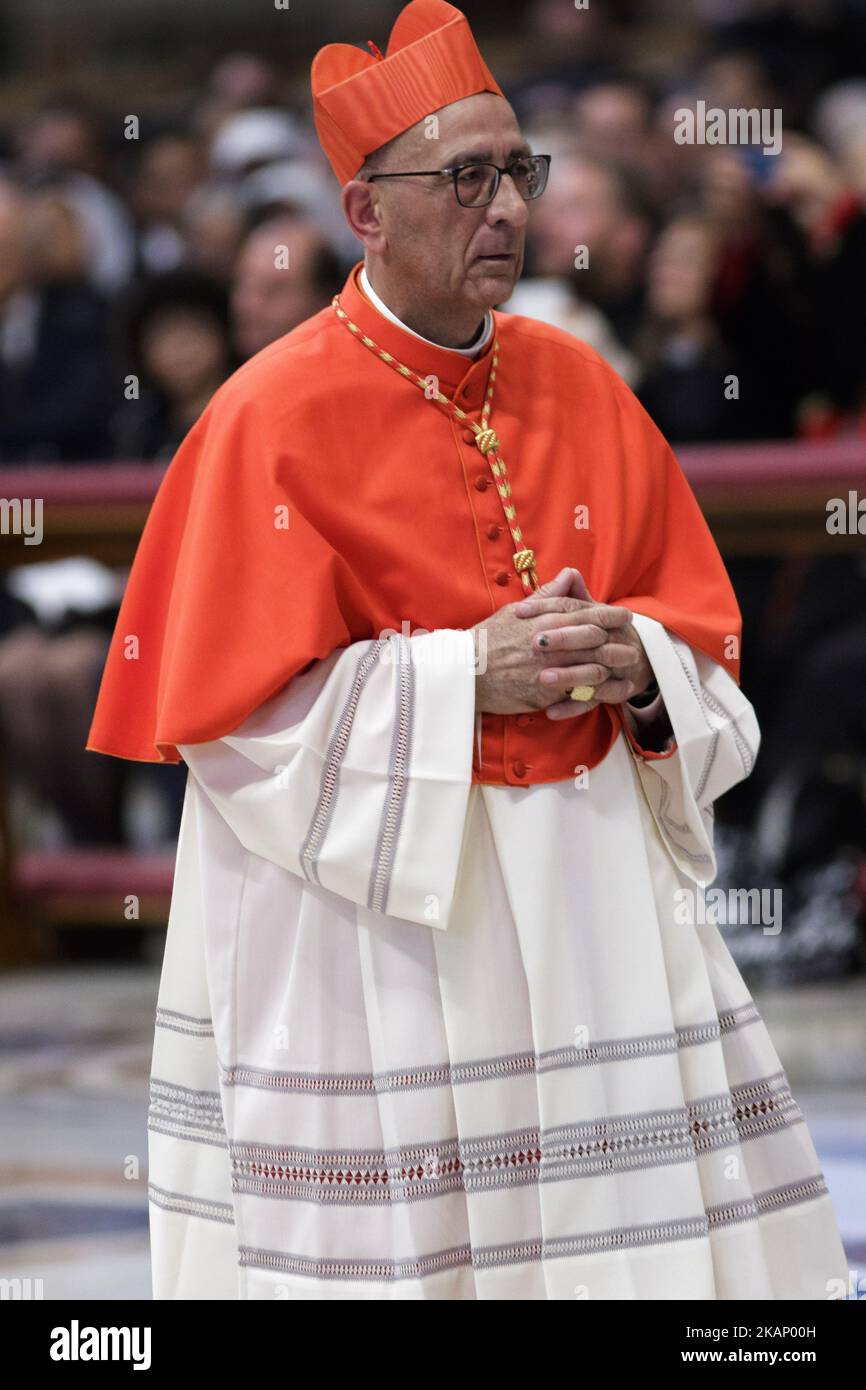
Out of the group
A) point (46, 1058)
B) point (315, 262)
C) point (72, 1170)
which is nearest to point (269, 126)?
point (315, 262)

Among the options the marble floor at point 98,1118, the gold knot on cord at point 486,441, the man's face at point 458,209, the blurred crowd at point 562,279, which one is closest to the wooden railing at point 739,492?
the blurred crowd at point 562,279

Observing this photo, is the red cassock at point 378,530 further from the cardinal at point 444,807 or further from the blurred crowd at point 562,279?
the blurred crowd at point 562,279

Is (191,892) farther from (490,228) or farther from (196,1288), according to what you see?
(490,228)

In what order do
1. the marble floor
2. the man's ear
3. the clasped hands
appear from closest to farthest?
1. the clasped hands
2. the man's ear
3. the marble floor

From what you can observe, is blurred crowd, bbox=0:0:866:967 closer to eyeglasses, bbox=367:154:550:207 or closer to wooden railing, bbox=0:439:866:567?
wooden railing, bbox=0:439:866:567

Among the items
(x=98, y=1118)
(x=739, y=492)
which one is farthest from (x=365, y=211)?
(x=739, y=492)

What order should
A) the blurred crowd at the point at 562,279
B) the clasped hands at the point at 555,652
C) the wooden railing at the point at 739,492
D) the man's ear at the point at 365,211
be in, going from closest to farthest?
the clasped hands at the point at 555,652
the man's ear at the point at 365,211
the wooden railing at the point at 739,492
the blurred crowd at the point at 562,279

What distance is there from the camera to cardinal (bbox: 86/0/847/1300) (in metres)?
2.97

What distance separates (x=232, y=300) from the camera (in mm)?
7332

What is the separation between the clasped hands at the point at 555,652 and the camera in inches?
115

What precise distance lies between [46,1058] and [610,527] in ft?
12.2

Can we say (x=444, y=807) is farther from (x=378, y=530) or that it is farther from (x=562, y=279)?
(x=562, y=279)

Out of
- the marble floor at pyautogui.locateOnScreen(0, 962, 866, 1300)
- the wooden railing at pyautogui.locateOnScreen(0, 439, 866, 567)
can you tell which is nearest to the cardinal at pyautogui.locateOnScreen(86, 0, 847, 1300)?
the marble floor at pyautogui.locateOnScreen(0, 962, 866, 1300)

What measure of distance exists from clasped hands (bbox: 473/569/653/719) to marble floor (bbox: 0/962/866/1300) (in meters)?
1.37
